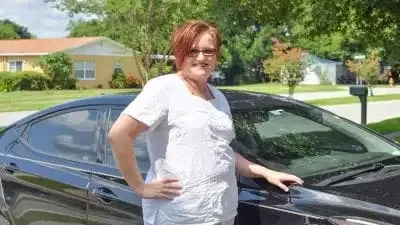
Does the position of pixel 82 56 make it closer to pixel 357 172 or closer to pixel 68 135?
pixel 68 135

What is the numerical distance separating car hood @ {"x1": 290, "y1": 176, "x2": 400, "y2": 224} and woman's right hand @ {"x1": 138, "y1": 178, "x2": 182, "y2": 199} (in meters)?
0.57

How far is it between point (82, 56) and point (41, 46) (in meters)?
3.50

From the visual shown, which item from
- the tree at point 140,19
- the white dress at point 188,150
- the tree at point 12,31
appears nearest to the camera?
the white dress at point 188,150

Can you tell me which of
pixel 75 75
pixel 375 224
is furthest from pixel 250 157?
pixel 75 75

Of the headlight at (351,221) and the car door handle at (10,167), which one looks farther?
the car door handle at (10,167)

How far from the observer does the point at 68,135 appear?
4.06 meters

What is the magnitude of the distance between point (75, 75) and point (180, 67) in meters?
44.3

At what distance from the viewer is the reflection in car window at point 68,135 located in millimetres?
3867

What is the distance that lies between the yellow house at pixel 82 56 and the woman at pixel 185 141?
4322 cm

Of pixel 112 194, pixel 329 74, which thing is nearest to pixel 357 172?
pixel 112 194

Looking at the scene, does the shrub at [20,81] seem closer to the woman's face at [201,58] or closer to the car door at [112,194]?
the car door at [112,194]

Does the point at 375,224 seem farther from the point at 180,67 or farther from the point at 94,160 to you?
the point at 94,160

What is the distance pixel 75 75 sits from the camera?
46.0 m

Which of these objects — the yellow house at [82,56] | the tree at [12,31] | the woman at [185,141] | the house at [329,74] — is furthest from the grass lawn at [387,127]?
the tree at [12,31]
